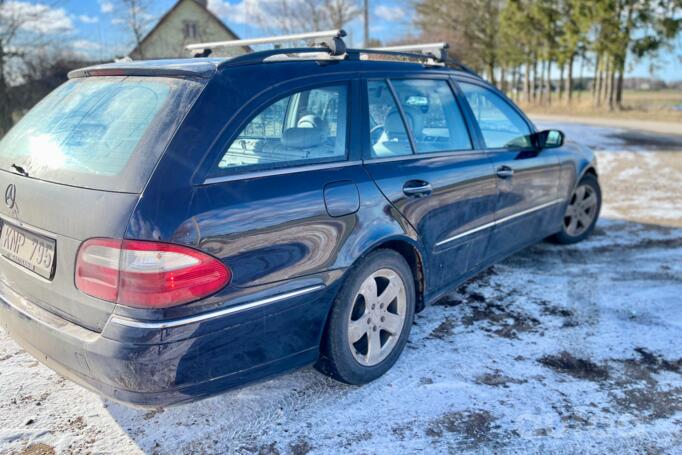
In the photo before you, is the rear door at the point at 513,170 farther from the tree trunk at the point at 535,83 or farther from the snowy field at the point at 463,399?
the tree trunk at the point at 535,83

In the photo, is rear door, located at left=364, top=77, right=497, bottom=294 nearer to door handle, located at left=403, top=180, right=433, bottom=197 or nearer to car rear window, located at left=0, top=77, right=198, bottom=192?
door handle, located at left=403, top=180, right=433, bottom=197

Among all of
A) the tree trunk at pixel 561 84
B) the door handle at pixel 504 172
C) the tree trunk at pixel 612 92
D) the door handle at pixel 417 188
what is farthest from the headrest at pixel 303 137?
the tree trunk at pixel 561 84

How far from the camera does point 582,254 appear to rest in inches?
198

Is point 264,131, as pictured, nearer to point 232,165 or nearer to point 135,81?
point 232,165

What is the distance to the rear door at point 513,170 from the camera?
3.83m

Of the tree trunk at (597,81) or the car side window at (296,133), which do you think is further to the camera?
the tree trunk at (597,81)

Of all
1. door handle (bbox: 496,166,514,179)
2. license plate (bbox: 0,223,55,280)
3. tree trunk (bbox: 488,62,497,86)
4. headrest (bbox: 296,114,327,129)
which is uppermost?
tree trunk (bbox: 488,62,497,86)

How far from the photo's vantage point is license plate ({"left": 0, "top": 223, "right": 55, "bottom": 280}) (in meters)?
2.25

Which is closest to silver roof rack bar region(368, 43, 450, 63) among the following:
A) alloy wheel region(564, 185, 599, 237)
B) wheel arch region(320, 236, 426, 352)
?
wheel arch region(320, 236, 426, 352)

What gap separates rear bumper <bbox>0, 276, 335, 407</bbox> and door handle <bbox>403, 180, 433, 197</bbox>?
2.57ft

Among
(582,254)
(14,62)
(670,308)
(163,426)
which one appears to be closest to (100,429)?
(163,426)

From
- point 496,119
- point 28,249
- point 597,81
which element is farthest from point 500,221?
point 597,81

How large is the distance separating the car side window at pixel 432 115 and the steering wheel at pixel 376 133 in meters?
0.30

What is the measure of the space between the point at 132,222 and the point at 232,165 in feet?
1.55
